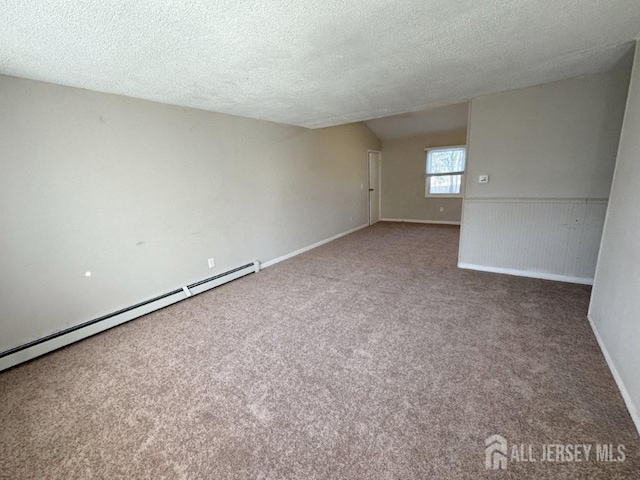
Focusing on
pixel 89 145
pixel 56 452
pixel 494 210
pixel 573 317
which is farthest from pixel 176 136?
pixel 573 317

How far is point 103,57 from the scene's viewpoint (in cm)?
168

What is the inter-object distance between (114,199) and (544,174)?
14.8 ft

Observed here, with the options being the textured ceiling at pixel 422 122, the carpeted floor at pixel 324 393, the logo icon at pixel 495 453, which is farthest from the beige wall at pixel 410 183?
the logo icon at pixel 495 453

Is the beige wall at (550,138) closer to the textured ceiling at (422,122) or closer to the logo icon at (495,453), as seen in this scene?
the textured ceiling at (422,122)

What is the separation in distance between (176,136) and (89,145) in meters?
0.77

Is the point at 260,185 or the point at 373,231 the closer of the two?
the point at 260,185

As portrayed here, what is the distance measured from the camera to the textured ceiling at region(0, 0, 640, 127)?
131 centimetres

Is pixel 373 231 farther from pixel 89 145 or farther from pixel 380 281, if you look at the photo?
pixel 89 145

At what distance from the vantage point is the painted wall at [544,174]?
268cm

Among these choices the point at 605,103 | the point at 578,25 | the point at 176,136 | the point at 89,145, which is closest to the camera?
the point at 578,25

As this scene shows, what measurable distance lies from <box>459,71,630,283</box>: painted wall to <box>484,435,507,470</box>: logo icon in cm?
267

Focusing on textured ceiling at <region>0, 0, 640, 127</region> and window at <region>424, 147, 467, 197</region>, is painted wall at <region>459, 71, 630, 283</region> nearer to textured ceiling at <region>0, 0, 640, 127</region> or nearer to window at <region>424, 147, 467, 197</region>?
textured ceiling at <region>0, 0, 640, 127</region>

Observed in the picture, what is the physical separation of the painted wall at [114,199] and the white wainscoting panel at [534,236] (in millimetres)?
2900

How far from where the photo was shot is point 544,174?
9.86 feet
